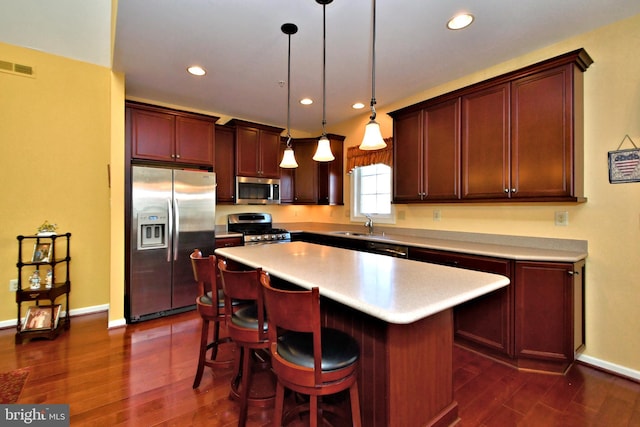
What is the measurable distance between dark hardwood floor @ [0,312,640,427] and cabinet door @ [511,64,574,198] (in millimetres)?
1437

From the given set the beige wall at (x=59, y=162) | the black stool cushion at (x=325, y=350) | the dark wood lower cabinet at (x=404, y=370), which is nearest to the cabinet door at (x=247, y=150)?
the beige wall at (x=59, y=162)

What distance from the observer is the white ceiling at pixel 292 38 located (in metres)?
2.08

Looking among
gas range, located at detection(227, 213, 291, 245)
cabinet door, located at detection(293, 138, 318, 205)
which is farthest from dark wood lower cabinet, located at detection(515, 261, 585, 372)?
cabinet door, located at detection(293, 138, 318, 205)

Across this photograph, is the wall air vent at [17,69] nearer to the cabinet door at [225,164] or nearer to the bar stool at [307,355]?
the cabinet door at [225,164]

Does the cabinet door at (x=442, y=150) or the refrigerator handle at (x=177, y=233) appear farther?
the refrigerator handle at (x=177, y=233)

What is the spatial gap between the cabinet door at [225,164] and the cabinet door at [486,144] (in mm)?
3039

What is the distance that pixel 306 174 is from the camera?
490 cm

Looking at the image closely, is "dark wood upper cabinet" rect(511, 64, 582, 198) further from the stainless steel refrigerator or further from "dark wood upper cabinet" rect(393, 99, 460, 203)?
the stainless steel refrigerator

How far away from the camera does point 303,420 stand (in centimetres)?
173

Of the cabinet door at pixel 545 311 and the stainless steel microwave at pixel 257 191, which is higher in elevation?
the stainless steel microwave at pixel 257 191

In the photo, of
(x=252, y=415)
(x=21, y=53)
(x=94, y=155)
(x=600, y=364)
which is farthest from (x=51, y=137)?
(x=600, y=364)

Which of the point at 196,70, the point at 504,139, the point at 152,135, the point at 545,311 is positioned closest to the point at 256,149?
the point at 152,135

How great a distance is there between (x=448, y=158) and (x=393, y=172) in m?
0.72

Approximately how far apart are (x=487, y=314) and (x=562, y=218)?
1050 millimetres
